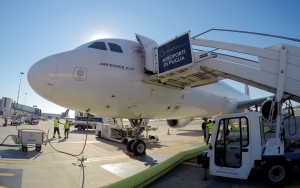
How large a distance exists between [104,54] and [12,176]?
4522mm

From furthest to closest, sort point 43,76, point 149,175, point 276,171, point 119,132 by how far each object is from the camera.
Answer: point 119,132 < point 43,76 < point 149,175 < point 276,171

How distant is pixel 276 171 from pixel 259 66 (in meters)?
2.65

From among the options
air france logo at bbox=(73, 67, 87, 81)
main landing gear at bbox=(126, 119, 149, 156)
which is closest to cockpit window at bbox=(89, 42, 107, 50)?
air france logo at bbox=(73, 67, 87, 81)

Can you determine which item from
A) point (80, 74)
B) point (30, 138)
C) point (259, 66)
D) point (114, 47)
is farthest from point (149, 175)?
point (30, 138)

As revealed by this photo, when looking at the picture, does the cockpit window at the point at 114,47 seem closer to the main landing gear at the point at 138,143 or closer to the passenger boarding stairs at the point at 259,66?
the passenger boarding stairs at the point at 259,66

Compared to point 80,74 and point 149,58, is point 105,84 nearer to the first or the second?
point 80,74

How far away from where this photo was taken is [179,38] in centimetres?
636

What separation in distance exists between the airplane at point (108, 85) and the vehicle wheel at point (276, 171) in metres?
4.77

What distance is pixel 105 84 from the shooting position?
265 inches

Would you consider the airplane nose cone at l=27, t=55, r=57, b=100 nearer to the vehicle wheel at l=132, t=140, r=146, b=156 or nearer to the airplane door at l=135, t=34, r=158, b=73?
the airplane door at l=135, t=34, r=158, b=73

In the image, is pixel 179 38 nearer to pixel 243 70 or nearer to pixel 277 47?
pixel 243 70

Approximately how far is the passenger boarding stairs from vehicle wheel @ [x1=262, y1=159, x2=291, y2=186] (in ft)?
5.27

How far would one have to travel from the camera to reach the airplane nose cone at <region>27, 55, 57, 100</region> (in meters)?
5.93

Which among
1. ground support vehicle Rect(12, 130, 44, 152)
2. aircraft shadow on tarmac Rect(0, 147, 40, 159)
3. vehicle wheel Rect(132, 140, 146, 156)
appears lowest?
aircraft shadow on tarmac Rect(0, 147, 40, 159)
